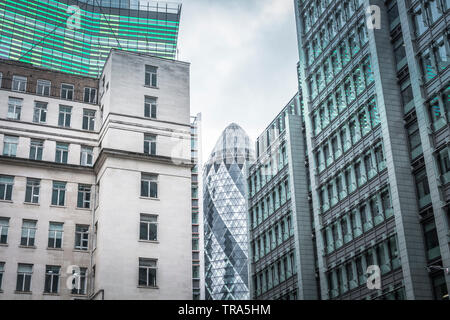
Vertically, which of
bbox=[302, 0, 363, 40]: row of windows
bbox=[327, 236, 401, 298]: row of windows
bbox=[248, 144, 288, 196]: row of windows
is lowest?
bbox=[327, 236, 401, 298]: row of windows

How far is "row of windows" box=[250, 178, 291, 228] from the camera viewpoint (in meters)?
80.6

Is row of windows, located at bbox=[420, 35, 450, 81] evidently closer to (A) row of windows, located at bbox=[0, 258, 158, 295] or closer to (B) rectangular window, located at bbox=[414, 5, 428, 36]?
(B) rectangular window, located at bbox=[414, 5, 428, 36]

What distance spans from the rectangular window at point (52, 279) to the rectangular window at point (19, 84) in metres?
18.3

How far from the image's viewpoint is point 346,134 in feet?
206

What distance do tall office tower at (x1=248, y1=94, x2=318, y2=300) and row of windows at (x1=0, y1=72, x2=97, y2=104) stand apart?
93.4 ft

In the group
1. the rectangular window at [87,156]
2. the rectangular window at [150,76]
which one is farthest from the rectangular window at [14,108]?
the rectangular window at [150,76]

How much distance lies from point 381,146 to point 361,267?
1185cm

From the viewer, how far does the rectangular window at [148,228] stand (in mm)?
50719

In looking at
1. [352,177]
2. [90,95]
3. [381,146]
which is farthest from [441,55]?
[90,95]

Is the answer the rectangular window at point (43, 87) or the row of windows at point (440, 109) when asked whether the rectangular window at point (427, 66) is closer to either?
Answer: the row of windows at point (440, 109)

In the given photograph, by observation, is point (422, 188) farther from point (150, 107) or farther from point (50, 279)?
point (50, 279)

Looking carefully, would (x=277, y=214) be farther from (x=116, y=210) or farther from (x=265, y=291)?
(x=116, y=210)

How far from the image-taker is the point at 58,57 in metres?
136

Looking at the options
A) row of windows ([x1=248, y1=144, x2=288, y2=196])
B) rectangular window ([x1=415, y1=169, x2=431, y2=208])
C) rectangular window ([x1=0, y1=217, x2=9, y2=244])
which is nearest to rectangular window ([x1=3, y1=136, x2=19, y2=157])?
rectangular window ([x1=0, y1=217, x2=9, y2=244])
